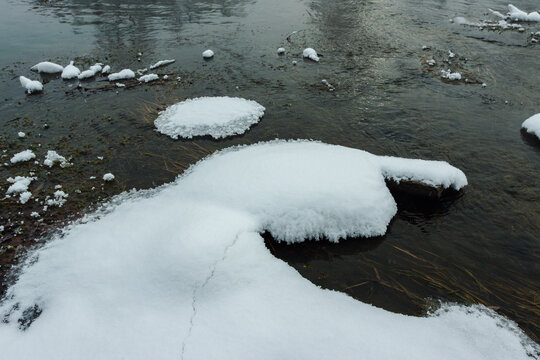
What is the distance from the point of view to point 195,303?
493 centimetres

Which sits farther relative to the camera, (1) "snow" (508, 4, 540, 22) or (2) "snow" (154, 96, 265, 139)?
(1) "snow" (508, 4, 540, 22)

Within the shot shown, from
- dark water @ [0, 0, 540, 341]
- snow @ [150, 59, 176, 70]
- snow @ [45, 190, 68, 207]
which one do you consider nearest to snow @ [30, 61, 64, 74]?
dark water @ [0, 0, 540, 341]

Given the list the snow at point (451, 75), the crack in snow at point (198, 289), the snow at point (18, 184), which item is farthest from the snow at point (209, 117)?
the snow at point (451, 75)

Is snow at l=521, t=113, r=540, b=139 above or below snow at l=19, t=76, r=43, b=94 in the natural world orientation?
above

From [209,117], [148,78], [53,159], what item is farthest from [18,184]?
[148,78]

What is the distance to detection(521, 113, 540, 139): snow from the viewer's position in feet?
31.6

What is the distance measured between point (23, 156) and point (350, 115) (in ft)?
34.2

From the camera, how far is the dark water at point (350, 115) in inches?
242

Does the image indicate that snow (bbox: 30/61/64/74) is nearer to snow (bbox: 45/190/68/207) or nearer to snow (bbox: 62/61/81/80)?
snow (bbox: 62/61/81/80)

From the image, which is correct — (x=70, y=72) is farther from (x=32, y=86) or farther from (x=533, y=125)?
(x=533, y=125)

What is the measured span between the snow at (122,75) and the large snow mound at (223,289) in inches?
349

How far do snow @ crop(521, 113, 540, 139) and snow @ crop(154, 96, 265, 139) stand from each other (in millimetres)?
8667

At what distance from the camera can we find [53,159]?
9.07 metres

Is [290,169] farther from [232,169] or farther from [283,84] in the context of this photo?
[283,84]
